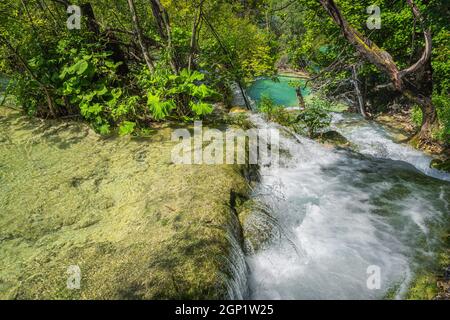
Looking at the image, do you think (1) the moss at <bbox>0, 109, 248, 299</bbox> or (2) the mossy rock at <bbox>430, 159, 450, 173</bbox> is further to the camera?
(2) the mossy rock at <bbox>430, 159, 450, 173</bbox>

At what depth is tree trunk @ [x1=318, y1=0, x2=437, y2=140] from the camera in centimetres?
723

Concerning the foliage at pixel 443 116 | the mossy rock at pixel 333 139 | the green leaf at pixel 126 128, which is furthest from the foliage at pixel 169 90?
the foliage at pixel 443 116

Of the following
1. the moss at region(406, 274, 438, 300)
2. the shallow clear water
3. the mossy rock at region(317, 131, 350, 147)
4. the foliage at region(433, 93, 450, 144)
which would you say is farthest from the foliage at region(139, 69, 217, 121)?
the shallow clear water

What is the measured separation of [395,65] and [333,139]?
244cm

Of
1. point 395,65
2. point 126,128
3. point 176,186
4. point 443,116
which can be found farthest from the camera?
point 443,116

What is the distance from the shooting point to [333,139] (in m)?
8.74

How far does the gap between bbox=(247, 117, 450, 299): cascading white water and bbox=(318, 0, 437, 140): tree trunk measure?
125 cm

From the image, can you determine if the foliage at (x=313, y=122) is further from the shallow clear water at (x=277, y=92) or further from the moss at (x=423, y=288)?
the shallow clear water at (x=277, y=92)

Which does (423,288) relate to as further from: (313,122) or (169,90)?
(313,122)

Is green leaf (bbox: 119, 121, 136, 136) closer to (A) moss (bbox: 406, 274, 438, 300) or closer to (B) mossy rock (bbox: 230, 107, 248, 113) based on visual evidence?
(B) mossy rock (bbox: 230, 107, 248, 113)

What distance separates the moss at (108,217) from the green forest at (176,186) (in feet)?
0.06

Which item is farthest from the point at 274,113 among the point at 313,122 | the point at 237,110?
the point at 237,110

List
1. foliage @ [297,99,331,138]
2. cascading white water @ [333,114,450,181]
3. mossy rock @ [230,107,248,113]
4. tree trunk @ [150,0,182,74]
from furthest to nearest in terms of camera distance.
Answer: mossy rock @ [230,107,248,113]
foliage @ [297,99,331,138]
cascading white water @ [333,114,450,181]
tree trunk @ [150,0,182,74]

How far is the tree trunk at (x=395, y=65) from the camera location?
23.7 feet
